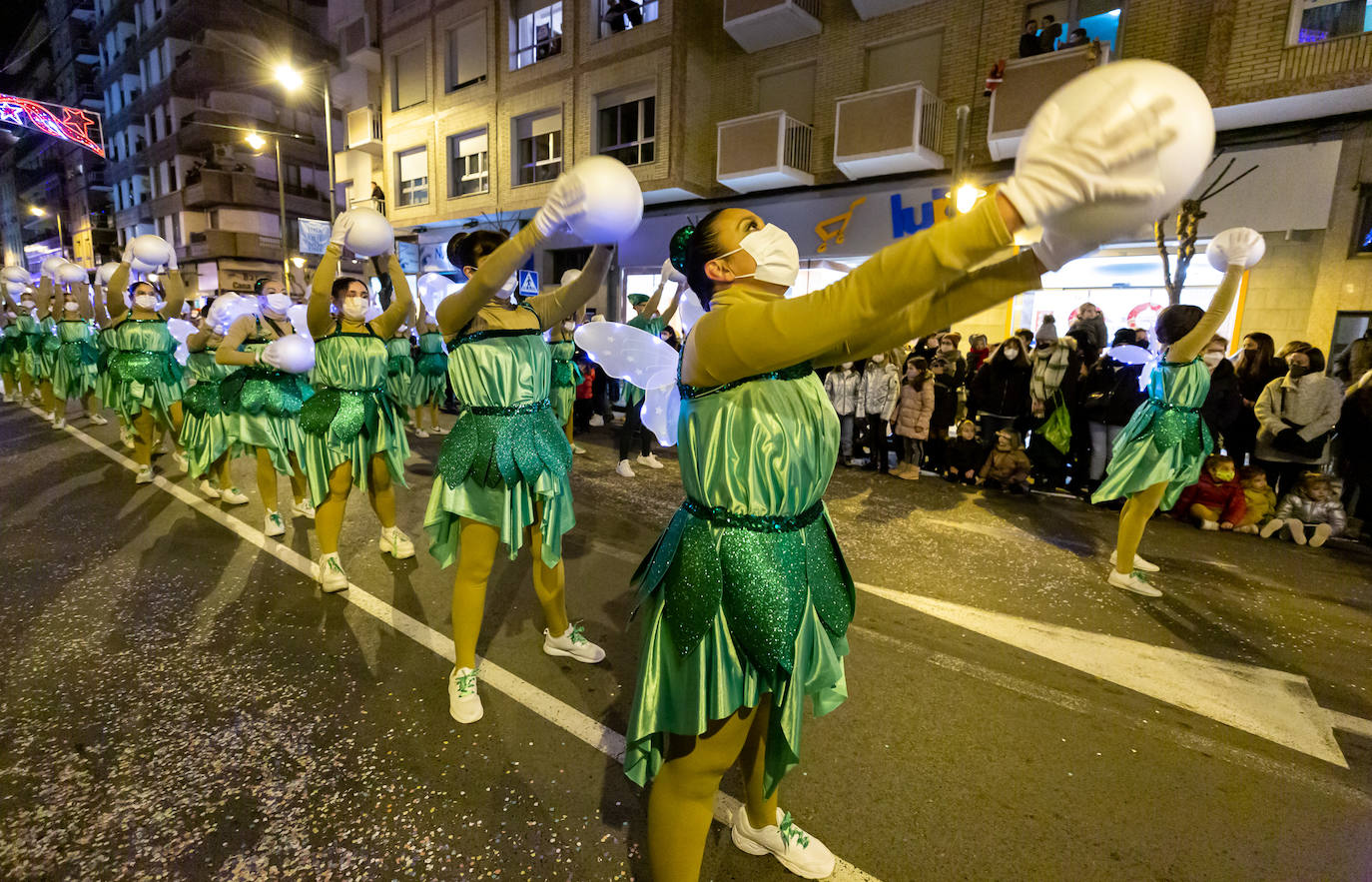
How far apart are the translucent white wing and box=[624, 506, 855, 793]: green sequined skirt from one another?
53cm

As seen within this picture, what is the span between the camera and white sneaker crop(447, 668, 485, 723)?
282 cm

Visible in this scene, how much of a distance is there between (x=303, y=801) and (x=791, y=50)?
1599cm

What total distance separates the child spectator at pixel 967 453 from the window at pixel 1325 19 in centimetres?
707

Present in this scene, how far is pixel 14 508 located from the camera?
19.5ft

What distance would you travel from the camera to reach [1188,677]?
3.40m

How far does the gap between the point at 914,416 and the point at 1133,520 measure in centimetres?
379

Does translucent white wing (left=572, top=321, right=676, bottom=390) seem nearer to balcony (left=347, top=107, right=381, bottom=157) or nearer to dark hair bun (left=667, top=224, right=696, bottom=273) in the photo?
dark hair bun (left=667, top=224, right=696, bottom=273)

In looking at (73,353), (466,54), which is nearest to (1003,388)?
(73,353)

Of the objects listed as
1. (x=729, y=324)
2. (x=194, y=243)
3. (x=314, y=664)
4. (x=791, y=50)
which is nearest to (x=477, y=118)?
(x=791, y=50)

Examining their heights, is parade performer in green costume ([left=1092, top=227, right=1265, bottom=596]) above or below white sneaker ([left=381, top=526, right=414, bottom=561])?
above

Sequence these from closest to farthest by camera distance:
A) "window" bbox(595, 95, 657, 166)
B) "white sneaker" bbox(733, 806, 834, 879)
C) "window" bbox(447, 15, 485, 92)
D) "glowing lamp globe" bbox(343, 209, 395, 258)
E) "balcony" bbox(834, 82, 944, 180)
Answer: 1. "white sneaker" bbox(733, 806, 834, 879)
2. "glowing lamp globe" bbox(343, 209, 395, 258)
3. "balcony" bbox(834, 82, 944, 180)
4. "window" bbox(595, 95, 657, 166)
5. "window" bbox(447, 15, 485, 92)

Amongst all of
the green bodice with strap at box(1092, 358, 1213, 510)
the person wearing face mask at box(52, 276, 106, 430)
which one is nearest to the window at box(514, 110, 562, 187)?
the person wearing face mask at box(52, 276, 106, 430)

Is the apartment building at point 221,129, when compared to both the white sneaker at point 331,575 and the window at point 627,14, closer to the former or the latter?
the window at point 627,14

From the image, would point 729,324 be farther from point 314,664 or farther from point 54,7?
point 54,7
